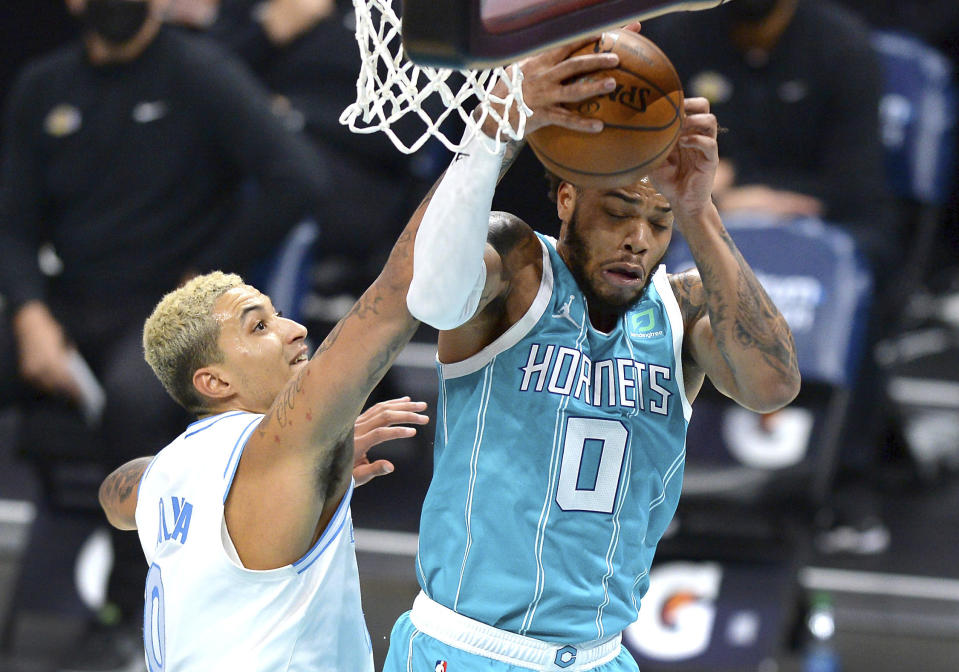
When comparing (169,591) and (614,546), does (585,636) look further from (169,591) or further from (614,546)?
(169,591)

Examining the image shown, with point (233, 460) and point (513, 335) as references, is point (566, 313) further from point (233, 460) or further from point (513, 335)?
point (233, 460)

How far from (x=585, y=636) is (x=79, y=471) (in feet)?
11.8

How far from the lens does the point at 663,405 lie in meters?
2.95

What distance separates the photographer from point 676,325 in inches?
118

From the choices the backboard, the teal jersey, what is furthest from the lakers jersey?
the backboard

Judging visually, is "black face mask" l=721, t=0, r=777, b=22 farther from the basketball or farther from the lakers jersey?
the lakers jersey

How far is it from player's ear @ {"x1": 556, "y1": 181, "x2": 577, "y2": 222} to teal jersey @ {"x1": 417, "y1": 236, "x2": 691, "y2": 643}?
3.4 inches

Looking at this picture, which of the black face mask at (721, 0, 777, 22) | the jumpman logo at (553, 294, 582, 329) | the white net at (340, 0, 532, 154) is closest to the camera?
the white net at (340, 0, 532, 154)

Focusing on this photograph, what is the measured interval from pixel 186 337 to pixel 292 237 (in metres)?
3.15

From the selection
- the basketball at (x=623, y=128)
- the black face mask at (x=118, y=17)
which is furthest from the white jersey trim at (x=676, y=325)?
the black face mask at (x=118, y=17)

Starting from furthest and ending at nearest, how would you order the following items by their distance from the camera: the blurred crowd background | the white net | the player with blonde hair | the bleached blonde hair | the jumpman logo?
the blurred crowd background
the bleached blonde hair
the jumpman logo
the player with blonde hair
the white net

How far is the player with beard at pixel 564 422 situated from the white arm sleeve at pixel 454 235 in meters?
0.31

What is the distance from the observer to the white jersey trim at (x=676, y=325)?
2.99m

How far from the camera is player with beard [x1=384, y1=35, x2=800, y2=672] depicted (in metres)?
2.84
